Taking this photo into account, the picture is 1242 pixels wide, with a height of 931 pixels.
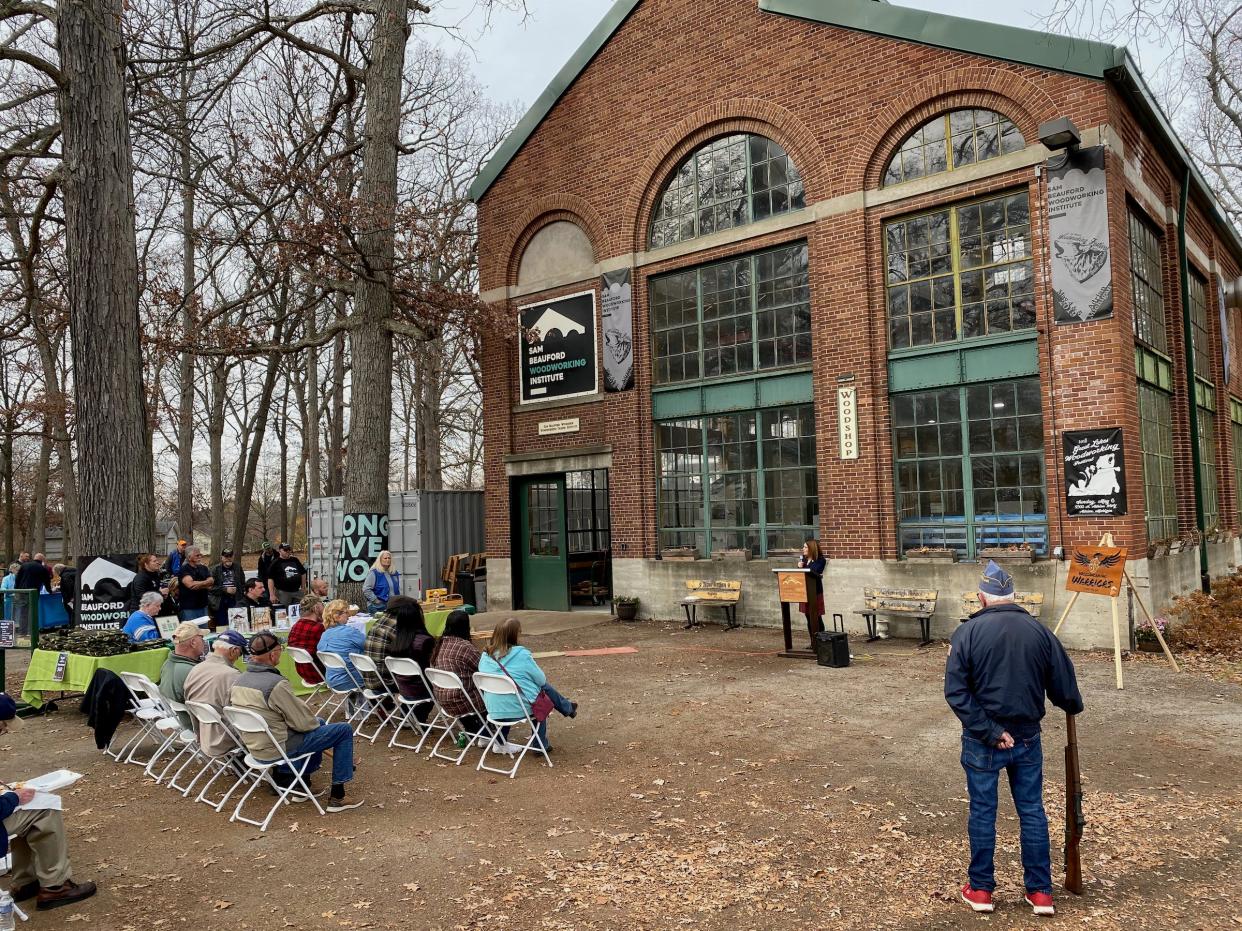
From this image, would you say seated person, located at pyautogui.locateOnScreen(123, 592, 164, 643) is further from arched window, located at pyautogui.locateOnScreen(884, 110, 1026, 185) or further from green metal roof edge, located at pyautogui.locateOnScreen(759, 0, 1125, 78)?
green metal roof edge, located at pyautogui.locateOnScreen(759, 0, 1125, 78)

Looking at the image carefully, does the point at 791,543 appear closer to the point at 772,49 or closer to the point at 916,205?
the point at 916,205

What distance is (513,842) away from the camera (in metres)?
5.65

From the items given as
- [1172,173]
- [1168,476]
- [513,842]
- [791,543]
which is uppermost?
[1172,173]

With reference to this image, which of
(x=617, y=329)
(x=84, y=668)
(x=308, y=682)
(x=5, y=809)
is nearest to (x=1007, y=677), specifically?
(x=5, y=809)

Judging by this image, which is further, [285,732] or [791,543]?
[791,543]

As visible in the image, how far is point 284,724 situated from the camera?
6266mm

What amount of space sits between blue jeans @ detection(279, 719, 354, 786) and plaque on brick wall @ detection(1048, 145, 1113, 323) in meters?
10.3

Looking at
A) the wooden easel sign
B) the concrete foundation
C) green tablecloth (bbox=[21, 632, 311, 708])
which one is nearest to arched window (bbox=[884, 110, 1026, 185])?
the concrete foundation

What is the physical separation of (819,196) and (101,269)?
33.3ft

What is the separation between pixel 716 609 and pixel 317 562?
31.9 feet

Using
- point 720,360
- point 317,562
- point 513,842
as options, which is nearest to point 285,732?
point 513,842

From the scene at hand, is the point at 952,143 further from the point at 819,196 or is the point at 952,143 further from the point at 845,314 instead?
the point at 845,314

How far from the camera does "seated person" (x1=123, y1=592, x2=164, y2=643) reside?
9.62 meters

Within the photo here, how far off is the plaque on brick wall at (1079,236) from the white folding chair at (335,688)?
9.94 meters
